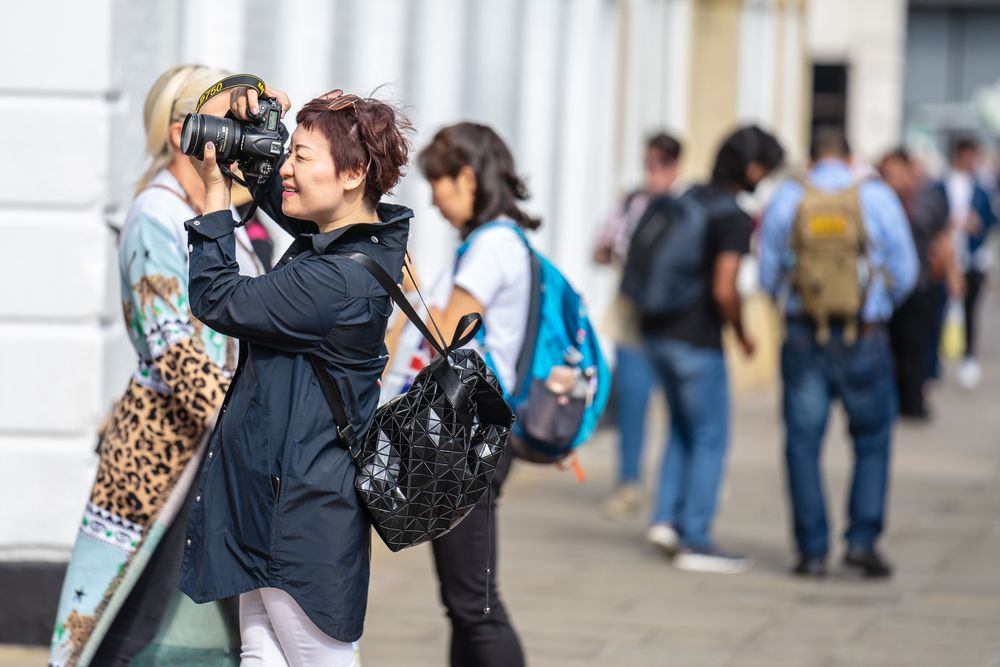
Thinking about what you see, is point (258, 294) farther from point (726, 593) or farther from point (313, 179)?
point (726, 593)

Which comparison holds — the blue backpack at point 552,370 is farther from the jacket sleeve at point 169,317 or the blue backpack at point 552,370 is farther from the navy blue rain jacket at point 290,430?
the navy blue rain jacket at point 290,430

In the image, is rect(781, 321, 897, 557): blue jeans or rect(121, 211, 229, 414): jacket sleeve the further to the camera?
rect(781, 321, 897, 557): blue jeans

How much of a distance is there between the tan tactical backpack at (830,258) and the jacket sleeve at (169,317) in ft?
11.8

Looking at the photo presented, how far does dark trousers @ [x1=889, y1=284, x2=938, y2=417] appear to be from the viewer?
42.5 ft

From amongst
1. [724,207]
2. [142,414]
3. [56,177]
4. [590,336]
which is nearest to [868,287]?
[724,207]

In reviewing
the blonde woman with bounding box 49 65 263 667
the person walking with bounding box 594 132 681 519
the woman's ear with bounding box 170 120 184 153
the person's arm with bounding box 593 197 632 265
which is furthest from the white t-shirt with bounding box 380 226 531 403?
the person's arm with bounding box 593 197 632 265

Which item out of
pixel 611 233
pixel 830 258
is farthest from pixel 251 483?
pixel 611 233

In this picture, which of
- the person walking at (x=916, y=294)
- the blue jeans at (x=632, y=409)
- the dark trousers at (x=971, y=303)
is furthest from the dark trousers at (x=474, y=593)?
the dark trousers at (x=971, y=303)

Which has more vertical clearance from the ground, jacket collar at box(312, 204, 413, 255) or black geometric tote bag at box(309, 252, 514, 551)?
jacket collar at box(312, 204, 413, 255)

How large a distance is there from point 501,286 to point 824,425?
2.97m

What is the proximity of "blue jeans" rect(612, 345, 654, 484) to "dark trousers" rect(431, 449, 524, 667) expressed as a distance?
4.43m

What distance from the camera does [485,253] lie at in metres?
4.88

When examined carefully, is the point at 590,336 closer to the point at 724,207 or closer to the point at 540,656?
the point at 540,656

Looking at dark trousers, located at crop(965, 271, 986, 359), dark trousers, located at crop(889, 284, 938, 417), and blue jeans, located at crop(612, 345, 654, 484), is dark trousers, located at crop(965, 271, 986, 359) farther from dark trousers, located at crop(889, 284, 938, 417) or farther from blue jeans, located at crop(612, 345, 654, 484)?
blue jeans, located at crop(612, 345, 654, 484)
